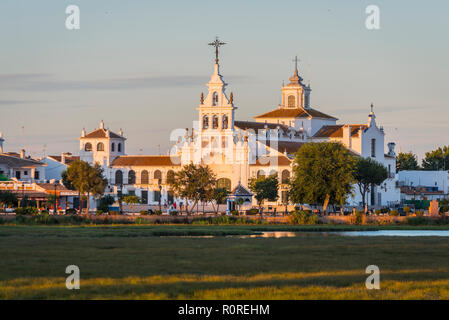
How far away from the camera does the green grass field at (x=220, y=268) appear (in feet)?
73.6

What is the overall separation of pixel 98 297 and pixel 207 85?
330 feet

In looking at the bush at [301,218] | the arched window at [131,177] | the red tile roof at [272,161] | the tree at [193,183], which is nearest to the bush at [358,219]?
the bush at [301,218]

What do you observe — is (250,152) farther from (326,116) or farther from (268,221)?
(268,221)

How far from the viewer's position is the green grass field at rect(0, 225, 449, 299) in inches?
883

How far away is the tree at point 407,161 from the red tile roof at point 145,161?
63807mm

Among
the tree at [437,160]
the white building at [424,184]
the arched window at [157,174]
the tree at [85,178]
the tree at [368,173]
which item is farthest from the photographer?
the tree at [437,160]

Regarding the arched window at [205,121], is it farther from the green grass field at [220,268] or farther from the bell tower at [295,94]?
the green grass field at [220,268]

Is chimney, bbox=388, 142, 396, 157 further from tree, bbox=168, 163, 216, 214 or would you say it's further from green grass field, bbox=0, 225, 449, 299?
green grass field, bbox=0, 225, 449, 299

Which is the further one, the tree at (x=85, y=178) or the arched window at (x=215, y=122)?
the arched window at (x=215, y=122)

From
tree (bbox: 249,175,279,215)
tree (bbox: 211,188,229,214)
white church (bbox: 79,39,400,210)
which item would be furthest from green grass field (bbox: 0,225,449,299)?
white church (bbox: 79,39,400,210)

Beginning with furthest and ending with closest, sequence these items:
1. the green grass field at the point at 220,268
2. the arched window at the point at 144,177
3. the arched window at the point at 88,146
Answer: the arched window at the point at 88,146, the arched window at the point at 144,177, the green grass field at the point at 220,268

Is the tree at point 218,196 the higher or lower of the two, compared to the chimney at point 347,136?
lower

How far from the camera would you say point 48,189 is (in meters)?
104

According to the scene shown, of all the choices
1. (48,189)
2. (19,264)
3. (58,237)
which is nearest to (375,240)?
(58,237)
